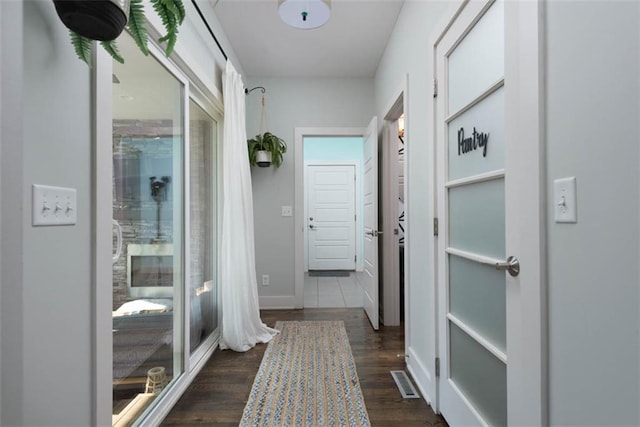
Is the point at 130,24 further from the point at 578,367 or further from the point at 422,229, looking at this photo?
the point at 422,229

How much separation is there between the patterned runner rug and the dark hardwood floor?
0.20 ft

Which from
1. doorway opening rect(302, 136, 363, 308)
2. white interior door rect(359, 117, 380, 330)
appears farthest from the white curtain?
doorway opening rect(302, 136, 363, 308)

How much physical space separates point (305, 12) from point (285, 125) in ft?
5.23

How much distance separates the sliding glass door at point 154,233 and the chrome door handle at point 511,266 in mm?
1475

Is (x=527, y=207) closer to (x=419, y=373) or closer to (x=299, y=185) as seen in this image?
(x=419, y=373)

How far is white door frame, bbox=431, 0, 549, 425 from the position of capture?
831mm

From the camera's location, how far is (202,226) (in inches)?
87.6

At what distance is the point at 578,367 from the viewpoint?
738mm

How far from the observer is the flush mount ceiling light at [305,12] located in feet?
5.57

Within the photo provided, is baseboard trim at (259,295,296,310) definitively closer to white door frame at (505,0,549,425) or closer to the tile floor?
the tile floor

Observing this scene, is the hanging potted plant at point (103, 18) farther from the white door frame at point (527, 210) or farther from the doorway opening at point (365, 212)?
the doorway opening at point (365, 212)

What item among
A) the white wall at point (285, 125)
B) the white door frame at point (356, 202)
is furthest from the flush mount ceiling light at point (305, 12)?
the white door frame at point (356, 202)

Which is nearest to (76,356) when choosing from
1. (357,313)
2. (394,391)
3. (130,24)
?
(130,24)

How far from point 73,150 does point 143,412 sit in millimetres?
1265
